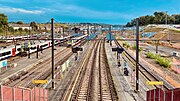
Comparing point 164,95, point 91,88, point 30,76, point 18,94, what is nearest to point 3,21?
point 30,76

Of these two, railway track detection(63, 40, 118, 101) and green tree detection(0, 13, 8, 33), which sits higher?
green tree detection(0, 13, 8, 33)

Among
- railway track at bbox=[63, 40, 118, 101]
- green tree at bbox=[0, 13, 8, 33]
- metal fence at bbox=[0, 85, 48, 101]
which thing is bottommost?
railway track at bbox=[63, 40, 118, 101]

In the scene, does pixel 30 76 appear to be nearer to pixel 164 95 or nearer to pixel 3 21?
pixel 164 95

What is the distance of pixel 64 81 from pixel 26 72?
738 centimetres

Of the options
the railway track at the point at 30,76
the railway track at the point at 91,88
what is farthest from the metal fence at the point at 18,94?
the railway track at the point at 30,76

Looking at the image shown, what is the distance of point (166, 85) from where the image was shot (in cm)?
2311

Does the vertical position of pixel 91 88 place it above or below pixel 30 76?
below

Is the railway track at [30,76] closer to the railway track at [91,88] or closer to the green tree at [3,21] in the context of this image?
the railway track at [91,88]

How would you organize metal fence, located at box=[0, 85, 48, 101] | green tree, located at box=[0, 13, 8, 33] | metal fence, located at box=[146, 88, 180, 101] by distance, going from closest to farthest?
metal fence, located at box=[146, 88, 180, 101] < metal fence, located at box=[0, 85, 48, 101] < green tree, located at box=[0, 13, 8, 33]

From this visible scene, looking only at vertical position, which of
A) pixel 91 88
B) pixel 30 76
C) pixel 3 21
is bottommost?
pixel 91 88

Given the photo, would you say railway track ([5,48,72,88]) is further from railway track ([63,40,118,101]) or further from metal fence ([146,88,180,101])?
metal fence ([146,88,180,101])

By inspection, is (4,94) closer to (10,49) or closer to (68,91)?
(68,91)

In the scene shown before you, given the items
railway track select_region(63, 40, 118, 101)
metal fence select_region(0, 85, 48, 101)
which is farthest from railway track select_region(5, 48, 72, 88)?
metal fence select_region(0, 85, 48, 101)

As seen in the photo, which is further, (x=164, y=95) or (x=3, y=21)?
(x=3, y=21)
